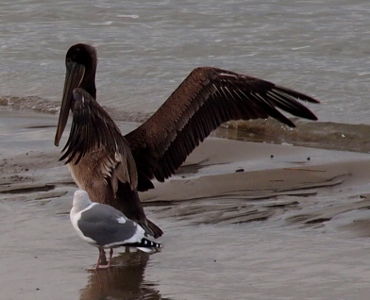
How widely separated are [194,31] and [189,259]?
7.58 metres

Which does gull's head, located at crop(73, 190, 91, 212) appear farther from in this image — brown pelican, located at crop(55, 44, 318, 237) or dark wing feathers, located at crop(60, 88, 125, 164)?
brown pelican, located at crop(55, 44, 318, 237)

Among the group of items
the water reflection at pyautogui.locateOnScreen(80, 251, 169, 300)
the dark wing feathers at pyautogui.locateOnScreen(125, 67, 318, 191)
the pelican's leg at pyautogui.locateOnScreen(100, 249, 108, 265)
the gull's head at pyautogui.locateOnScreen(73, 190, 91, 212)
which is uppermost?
the dark wing feathers at pyautogui.locateOnScreen(125, 67, 318, 191)

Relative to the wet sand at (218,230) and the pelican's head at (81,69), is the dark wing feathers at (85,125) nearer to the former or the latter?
the wet sand at (218,230)

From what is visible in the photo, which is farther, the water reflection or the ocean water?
the ocean water

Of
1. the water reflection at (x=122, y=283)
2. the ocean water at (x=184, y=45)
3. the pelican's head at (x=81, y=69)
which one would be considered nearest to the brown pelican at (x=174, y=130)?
the water reflection at (x=122, y=283)

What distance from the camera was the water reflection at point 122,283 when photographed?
4.74 meters

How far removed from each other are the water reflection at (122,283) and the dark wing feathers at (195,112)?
890mm

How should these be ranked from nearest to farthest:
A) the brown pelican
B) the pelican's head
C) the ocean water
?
1. the brown pelican
2. the pelican's head
3. the ocean water

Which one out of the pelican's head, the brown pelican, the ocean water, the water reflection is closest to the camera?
the water reflection

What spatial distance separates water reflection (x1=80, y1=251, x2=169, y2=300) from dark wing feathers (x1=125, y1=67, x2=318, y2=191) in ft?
Answer: 2.92

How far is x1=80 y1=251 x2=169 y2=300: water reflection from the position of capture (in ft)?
15.6

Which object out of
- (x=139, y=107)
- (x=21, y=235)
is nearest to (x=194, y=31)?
(x=139, y=107)

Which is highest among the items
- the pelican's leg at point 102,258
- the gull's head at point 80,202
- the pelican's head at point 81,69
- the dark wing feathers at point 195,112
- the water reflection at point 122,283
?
the pelican's head at point 81,69

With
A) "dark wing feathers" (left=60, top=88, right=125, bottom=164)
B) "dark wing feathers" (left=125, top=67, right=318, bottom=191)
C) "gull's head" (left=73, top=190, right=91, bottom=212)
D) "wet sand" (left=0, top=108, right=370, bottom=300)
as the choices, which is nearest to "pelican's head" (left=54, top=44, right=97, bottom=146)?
"dark wing feathers" (left=125, top=67, right=318, bottom=191)
